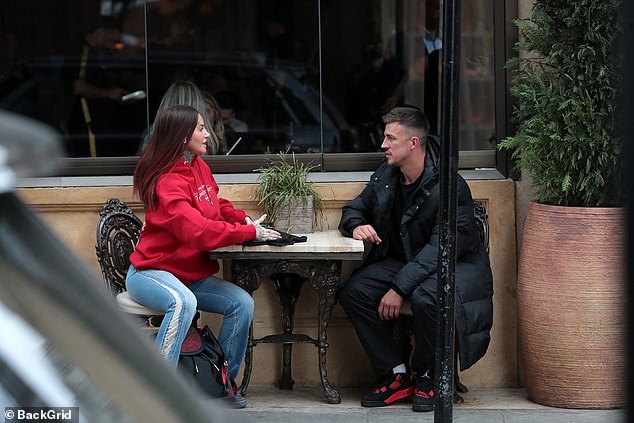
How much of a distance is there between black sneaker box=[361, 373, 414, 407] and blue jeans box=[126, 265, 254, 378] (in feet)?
2.70

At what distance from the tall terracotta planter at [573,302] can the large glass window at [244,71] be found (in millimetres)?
991

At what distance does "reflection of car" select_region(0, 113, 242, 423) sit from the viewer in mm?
1333

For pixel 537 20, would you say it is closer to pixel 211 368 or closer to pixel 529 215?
pixel 529 215

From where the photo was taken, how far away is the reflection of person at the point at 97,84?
7902mm

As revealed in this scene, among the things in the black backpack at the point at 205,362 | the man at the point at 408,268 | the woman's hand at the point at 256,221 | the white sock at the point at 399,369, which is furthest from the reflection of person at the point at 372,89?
the black backpack at the point at 205,362

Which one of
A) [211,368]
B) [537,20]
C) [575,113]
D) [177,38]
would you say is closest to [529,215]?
[575,113]

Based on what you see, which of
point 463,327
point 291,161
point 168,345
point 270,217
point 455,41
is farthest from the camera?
point 291,161

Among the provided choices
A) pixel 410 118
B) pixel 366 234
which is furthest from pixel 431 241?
pixel 410 118

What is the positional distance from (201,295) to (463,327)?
134 cm

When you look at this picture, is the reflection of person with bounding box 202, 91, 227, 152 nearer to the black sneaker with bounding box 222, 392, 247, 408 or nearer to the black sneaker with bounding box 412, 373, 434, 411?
the black sneaker with bounding box 222, 392, 247, 408

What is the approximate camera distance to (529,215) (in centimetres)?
613

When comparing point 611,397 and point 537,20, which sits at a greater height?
point 537,20

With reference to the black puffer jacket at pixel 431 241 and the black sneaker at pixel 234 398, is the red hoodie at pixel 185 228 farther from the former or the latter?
the black puffer jacket at pixel 431 241

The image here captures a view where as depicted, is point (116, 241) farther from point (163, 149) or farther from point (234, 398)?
point (234, 398)
